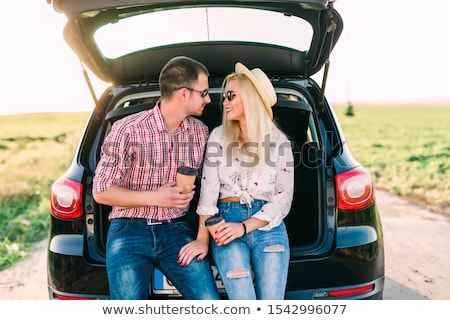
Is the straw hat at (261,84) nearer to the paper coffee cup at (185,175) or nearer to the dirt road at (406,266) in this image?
the paper coffee cup at (185,175)

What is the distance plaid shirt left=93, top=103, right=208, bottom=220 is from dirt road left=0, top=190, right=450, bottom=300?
5.24 ft

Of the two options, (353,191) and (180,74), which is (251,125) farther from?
(353,191)

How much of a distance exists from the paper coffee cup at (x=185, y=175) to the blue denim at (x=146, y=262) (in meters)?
0.25

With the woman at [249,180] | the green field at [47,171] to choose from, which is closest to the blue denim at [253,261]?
the woman at [249,180]

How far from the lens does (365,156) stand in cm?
1216

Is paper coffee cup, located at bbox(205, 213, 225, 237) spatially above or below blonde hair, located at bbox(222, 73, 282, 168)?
below

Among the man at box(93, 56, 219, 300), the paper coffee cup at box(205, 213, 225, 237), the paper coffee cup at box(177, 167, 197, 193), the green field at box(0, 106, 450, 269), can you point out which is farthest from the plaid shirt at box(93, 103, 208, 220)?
the green field at box(0, 106, 450, 269)

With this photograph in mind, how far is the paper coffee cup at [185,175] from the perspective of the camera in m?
2.47

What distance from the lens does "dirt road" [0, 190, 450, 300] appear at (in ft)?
12.1

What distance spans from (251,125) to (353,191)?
60cm

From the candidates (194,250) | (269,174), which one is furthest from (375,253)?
(194,250)

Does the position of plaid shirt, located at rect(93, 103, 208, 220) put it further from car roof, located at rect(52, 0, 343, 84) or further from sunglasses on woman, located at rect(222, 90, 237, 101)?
car roof, located at rect(52, 0, 343, 84)

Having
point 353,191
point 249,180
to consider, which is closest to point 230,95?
point 249,180

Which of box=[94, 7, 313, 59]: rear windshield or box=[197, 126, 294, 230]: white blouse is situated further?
box=[94, 7, 313, 59]: rear windshield
